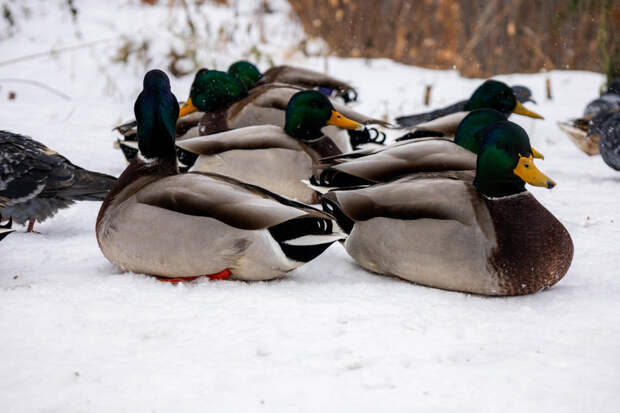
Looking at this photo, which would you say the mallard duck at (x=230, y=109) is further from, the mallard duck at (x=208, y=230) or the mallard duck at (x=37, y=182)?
the mallard duck at (x=208, y=230)

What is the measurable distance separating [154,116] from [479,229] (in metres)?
1.61

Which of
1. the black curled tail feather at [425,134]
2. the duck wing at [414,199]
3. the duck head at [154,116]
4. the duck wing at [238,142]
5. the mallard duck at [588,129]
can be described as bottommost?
the mallard duck at [588,129]

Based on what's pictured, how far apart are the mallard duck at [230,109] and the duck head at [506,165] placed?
2.42m

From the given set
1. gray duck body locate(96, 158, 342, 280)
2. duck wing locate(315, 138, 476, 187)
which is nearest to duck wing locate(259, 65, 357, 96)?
duck wing locate(315, 138, 476, 187)

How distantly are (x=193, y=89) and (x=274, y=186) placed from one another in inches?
63.4

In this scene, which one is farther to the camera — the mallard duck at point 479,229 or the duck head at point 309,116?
the duck head at point 309,116

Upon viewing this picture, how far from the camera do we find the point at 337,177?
3678 millimetres

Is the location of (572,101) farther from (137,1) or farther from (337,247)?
(137,1)

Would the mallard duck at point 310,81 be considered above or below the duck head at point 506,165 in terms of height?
below

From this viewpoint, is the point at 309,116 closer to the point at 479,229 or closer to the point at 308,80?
the point at 479,229

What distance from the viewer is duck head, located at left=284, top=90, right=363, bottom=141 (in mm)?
4977

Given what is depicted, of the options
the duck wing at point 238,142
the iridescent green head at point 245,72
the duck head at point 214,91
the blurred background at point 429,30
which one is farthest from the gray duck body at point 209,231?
the blurred background at point 429,30

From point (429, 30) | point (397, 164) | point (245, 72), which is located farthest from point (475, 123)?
point (429, 30)

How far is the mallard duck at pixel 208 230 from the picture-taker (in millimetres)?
3041
